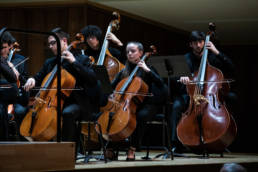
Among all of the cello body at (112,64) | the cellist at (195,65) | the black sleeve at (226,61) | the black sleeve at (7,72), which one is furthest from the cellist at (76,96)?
the black sleeve at (226,61)

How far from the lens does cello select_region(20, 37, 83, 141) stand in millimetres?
3740

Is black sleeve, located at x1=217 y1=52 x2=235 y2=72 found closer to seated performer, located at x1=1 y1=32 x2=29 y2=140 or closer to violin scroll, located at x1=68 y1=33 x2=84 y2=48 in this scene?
violin scroll, located at x1=68 y1=33 x2=84 y2=48

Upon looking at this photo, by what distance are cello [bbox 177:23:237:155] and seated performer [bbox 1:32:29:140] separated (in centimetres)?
147

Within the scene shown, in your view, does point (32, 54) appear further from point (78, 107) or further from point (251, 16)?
point (251, 16)

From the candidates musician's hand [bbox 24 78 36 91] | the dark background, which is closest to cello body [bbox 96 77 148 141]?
musician's hand [bbox 24 78 36 91]

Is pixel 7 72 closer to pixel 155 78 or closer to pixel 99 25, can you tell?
pixel 155 78

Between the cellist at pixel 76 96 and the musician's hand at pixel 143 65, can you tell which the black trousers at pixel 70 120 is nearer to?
the cellist at pixel 76 96

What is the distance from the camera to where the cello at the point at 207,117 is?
14.0ft

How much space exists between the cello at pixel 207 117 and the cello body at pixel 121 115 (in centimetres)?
55

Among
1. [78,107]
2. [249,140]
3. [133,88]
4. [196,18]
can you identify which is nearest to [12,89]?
[78,107]

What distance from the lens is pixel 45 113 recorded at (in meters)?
3.78

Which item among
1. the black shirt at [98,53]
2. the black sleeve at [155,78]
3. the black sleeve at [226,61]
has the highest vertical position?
the black shirt at [98,53]

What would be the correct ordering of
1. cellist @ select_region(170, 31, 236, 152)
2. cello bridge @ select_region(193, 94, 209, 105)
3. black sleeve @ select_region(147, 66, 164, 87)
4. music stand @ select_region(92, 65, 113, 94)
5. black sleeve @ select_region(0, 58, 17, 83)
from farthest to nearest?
cellist @ select_region(170, 31, 236, 152) < cello bridge @ select_region(193, 94, 209, 105) < black sleeve @ select_region(147, 66, 164, 87) < music stand @ select_region(92, 65, 113, 94) < black sleeve @ select_region(0, 58, 17, 83)

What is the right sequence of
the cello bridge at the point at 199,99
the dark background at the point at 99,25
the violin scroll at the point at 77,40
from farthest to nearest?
the dark background at the point at 99,25
the cello bridge at the point at 199,99
the violin scroll at the point at 77,40
